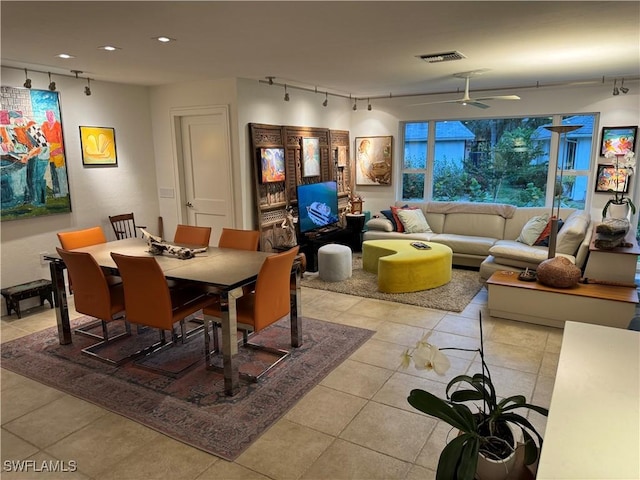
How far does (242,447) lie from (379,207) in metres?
5.65

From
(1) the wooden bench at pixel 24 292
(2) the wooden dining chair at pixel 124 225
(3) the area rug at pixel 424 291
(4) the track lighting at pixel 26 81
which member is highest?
(4) the track lighting at pixel 26 81

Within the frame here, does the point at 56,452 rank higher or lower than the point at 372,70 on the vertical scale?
lower

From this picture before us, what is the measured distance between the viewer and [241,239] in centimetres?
406

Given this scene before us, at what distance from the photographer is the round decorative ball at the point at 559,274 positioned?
402 centimetres

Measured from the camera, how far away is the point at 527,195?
263 inches

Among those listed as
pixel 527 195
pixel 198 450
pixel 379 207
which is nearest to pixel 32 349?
pixel 198 450

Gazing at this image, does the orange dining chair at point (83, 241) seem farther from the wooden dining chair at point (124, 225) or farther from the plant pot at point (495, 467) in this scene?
the plant pot at point (495, 467)

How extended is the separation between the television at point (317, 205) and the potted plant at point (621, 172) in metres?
3.55

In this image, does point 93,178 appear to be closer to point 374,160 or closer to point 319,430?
point 319,430

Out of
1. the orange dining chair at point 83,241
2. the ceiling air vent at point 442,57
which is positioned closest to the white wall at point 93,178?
the orange dining chair at point 83,241

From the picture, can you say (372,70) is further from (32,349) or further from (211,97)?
(32,349)

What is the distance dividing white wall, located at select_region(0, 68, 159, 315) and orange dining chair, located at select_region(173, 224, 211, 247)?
63.1 inches

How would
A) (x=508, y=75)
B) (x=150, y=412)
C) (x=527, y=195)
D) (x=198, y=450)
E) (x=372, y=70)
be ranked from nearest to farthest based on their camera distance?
(x=198, y=450), (x=150, y=412), (x=372, y=70), (x=508, y=75), (x=527, y=195)

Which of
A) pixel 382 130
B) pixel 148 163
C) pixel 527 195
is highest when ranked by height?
pixel 382 130
